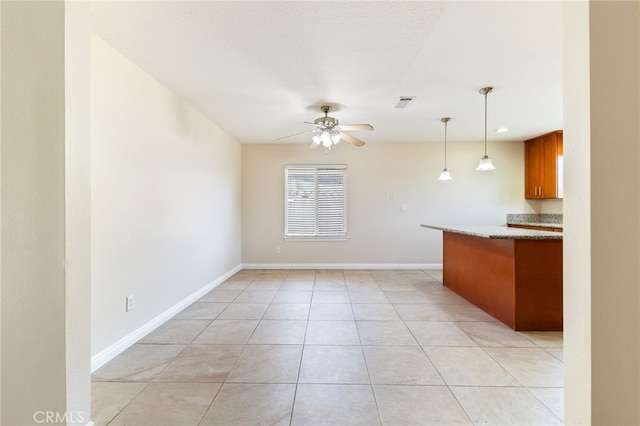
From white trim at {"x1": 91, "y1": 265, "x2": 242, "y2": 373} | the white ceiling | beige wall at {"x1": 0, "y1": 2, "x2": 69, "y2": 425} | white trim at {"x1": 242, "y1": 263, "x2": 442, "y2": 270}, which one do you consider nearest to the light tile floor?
white trim at {"x1": 91, "y1": 265, "x2": 242, "y2": 373}

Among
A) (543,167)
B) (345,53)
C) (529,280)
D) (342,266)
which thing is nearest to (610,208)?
(345,53)

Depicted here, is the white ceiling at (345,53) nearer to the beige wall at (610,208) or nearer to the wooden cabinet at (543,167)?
the beige wall at (610,208)

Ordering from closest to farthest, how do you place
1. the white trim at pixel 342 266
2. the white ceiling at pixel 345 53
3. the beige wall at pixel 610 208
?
the beige wall at pixel 610 208 → the white ceiling at pixel 345 53 → the white trim at pixel 342 266

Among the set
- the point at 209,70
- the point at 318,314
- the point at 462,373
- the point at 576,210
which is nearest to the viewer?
the point at 576,210

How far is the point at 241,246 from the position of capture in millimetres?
5301

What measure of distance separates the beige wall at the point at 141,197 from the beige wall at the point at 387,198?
1.54 meters

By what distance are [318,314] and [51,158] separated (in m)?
2.55

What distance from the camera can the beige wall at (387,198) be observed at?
5.18 metres

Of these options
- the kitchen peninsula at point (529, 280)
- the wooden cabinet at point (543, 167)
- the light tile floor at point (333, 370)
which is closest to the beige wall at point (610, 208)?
the light tile floor at point (333, 370)

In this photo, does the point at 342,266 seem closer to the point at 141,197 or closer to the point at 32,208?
the point at 141,197

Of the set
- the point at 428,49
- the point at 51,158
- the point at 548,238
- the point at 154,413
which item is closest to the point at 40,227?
the point at 51,158

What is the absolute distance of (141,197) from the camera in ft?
7.87

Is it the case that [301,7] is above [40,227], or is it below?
above

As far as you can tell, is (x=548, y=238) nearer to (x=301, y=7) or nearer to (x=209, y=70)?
(x=301, y=7)
